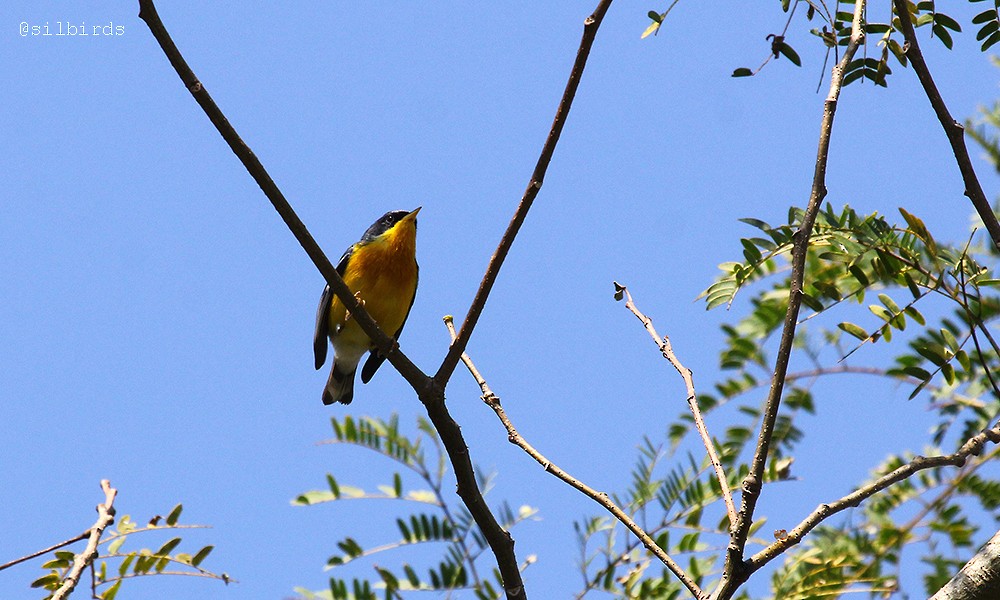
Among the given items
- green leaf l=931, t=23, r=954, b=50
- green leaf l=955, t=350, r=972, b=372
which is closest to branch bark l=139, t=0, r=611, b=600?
green leaf l=955, t=350, r=972, b=372

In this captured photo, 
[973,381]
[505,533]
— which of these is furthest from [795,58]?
[505,533]

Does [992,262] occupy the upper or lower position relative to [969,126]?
lower

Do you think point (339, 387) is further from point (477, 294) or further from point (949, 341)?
point (949, 341)

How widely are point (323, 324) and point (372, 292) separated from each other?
57 cm

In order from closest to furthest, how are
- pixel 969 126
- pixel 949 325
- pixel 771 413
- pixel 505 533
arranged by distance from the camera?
1. pixel 771 413
2. pixel 505 533
3. pixel 949 325
4. pixel 969 126

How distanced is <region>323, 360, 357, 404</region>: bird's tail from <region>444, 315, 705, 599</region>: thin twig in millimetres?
4248

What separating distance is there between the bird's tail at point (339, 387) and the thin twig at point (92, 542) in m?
4.74

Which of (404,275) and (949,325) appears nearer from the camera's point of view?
(949,325)

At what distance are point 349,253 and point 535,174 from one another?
14.5 ft

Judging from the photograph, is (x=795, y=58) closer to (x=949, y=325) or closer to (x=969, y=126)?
(x=949, y=325)

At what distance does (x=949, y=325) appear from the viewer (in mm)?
3832

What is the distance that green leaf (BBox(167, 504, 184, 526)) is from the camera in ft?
11.2

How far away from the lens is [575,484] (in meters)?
2.78

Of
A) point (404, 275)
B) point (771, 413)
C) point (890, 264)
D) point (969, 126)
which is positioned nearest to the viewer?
point (771, 413)
